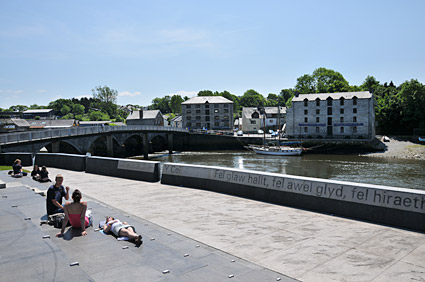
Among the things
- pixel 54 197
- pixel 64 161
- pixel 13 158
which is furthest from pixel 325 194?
pixel 13 158

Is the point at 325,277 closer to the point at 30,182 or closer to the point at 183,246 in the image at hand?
the point at 183,246

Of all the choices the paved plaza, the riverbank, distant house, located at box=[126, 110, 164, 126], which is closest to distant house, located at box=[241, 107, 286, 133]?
distant house, located at box=[126, 110, 164, 126]

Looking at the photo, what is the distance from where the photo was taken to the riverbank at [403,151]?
61.4 metres

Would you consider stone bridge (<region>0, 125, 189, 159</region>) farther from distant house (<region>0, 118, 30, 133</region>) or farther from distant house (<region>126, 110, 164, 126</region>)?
distant house (<region>0, 118, 30, 133</region>)

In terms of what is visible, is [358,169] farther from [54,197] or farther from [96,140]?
[96,140]

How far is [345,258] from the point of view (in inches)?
336

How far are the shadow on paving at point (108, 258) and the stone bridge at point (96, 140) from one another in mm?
32361

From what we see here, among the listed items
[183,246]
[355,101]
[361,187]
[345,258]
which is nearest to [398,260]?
[345,258]

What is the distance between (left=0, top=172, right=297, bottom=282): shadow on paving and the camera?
21.9ft

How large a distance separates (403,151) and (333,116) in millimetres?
20380

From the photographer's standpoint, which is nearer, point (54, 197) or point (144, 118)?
point (54, 197)

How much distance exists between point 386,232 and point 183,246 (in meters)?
6.19

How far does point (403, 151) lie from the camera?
2554 inches

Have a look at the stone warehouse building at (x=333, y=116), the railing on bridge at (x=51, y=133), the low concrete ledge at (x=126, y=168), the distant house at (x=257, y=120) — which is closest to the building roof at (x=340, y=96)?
the stone warehouse building at (x=333, y=116)
